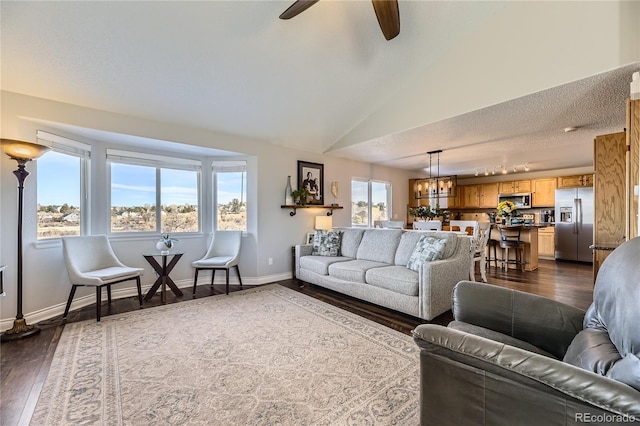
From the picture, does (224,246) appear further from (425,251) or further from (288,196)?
(425,251)

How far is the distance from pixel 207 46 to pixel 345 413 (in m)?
3.34

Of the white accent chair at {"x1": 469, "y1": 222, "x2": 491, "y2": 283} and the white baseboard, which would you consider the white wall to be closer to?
the white baseboard

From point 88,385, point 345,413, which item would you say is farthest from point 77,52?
point 345,413

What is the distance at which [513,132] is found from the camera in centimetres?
398

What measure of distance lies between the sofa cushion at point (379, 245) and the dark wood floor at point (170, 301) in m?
0.67

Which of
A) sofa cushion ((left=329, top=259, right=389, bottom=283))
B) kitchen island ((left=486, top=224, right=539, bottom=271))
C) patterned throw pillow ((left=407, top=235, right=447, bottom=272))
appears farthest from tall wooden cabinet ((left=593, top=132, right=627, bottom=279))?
sofa cushion ((left=329, top=259, right=389, bottom=283))

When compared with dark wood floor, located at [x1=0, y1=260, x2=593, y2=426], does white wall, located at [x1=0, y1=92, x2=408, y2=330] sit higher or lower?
higher

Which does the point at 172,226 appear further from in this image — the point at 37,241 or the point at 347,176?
the point at 347,176

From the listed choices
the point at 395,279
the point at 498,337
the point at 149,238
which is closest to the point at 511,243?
the point at 395,279

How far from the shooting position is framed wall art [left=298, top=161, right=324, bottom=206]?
509cm

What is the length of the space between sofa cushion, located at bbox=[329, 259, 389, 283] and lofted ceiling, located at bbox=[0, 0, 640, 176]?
1937 millimetres

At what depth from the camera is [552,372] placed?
908 mm

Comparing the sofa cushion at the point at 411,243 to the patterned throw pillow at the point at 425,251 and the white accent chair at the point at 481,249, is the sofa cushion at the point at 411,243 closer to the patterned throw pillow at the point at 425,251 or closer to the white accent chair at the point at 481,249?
the patterned throw pillow at the point at 425,251

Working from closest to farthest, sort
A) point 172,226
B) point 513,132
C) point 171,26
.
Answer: point 171,26
point 513,132
point 172,226
